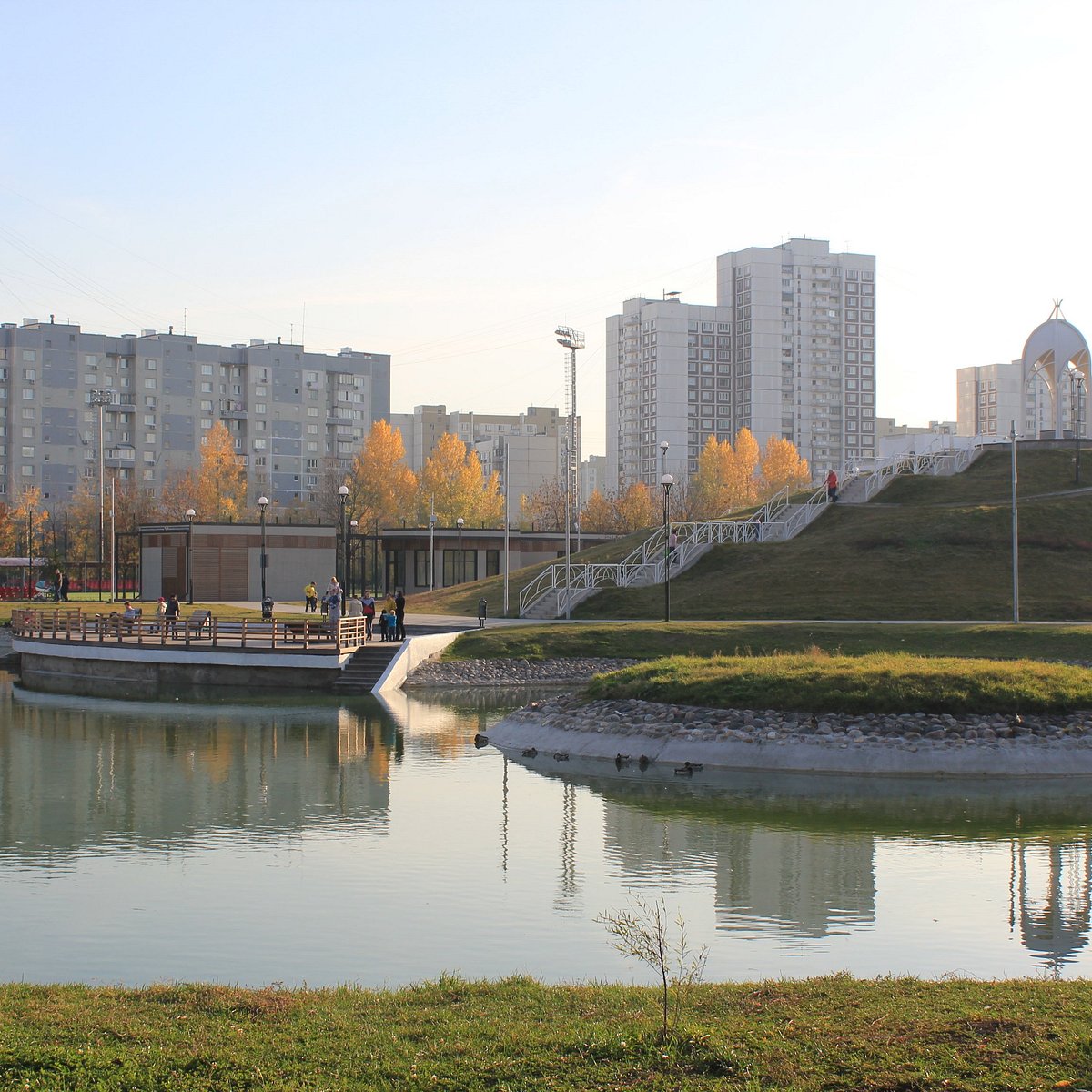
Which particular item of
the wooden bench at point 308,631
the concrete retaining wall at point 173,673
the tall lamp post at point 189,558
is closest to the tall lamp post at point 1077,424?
the wooden bench at point 308,631

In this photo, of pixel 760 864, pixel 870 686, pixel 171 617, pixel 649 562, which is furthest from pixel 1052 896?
pixel 649 562

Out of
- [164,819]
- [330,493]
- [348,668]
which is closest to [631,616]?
[348,668]

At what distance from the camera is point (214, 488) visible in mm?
112625

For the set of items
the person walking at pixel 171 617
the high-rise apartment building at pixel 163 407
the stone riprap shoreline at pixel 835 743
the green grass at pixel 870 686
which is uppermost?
the high-rise apartment building at pixel 163 407

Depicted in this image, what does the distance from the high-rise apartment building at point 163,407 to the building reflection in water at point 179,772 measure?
114 metres

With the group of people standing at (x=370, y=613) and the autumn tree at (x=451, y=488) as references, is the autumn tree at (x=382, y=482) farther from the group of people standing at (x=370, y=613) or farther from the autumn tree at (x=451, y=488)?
the group of people standing at (x=370, y=613)

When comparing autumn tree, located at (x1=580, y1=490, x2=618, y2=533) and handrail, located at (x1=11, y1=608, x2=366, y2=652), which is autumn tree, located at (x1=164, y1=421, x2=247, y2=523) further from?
handrail, located at (x1=11, y1=608, x2=366, y2=652)

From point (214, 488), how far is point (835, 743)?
304 feet

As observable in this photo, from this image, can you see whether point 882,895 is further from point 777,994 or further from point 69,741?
point 69,741

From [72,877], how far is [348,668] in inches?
946

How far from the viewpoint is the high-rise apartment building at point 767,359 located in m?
178

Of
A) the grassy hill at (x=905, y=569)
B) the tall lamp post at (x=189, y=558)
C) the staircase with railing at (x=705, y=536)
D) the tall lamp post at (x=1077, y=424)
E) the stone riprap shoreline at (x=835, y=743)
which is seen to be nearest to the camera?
the stone riprap shoreline at (x=835, y=743)

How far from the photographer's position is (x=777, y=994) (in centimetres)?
1023

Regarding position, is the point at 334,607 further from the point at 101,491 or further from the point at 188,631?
the point at 101,491
